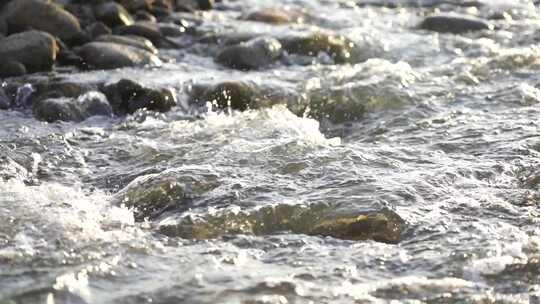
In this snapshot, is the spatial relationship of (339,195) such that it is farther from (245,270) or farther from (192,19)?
(192,19)

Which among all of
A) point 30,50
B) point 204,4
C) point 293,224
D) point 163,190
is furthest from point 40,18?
point 293,224

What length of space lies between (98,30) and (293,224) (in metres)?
3.73

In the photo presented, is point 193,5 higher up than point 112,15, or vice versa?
point 112,15

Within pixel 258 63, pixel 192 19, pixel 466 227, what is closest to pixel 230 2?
pixel 192 19

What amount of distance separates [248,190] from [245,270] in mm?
834

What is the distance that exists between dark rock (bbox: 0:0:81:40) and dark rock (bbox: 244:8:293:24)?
1732 millimetres

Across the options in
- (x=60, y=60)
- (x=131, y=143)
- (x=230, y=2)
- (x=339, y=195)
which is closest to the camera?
(x=339, y=195)

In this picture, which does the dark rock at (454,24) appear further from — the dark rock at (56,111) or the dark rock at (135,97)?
the dark rock at (56,111)

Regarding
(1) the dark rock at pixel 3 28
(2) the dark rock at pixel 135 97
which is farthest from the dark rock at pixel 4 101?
(1) the dark rock at pixel 3 28

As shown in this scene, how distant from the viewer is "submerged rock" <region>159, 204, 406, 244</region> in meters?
3.55

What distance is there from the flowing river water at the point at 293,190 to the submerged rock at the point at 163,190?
1cm

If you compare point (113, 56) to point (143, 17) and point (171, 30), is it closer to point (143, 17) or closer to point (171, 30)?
point (171, 30)

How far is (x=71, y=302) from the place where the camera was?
2939mm

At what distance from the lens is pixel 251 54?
646 cm
